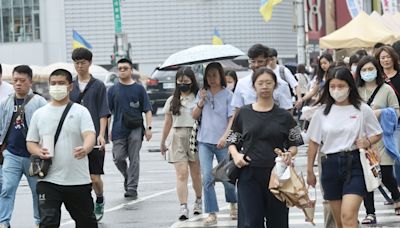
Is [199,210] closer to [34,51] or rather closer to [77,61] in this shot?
[77,61]

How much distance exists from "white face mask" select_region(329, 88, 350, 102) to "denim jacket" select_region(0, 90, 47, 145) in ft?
12.0

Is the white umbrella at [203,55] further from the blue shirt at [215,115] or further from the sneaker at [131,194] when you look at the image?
the sneaker at [131,194]

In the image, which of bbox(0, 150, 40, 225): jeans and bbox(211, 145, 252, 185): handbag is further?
bbox(0, 150, 40, 225): jeans

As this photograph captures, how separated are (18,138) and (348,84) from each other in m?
3.99

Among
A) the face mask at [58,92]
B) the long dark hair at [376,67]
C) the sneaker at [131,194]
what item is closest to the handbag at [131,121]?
the sneaker at [131,194]

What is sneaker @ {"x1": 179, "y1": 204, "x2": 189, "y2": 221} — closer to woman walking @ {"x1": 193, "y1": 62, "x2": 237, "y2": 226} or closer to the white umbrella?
woman walking @ {"x1": 193, "y1": 62, "x2": 237, "y2": 226}

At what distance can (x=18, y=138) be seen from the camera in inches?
459

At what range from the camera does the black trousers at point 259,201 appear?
9.19 m

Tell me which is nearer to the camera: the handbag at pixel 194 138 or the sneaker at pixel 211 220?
the sneaker at pixel 211 220

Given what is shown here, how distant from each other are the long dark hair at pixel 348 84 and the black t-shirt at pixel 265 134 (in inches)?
19.8

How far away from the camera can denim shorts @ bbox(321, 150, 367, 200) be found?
9258 millimetres

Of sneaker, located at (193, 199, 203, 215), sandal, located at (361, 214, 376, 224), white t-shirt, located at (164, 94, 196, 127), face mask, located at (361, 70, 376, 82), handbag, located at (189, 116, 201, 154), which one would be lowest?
sneaker, located at (193, 199, 203, 215)

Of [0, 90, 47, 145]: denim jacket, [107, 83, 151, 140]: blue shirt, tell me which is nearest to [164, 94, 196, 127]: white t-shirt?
Answer: [107, 83, 151, 140]: blue shirt

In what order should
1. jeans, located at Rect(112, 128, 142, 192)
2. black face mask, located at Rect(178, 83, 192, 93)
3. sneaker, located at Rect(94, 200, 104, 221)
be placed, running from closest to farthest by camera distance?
1. sneaker, located at Rect(94, 200, 104, 221)
2. black face mask, located at Rect(178, 83, 192, 93)
3. jeans, located at Rect(112, 128, 142, 192)
